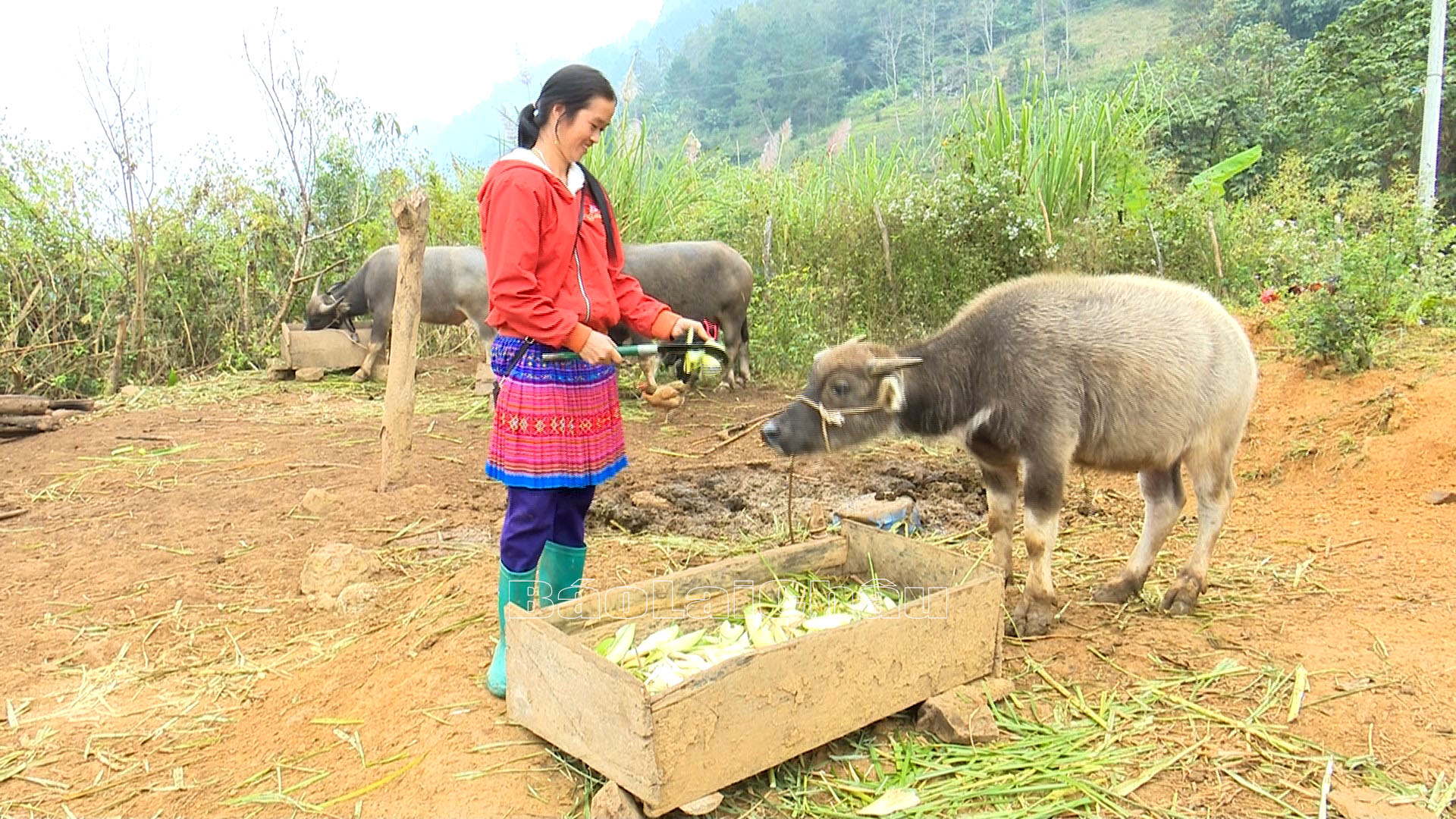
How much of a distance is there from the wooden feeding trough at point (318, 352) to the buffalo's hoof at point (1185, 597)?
8.96 meters

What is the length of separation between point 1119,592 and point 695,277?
19.4ft

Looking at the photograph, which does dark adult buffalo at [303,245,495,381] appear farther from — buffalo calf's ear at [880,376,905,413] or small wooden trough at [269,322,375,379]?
buffalo calf's ear at [880,376,905,413]

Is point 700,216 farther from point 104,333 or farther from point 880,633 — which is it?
point 880,633

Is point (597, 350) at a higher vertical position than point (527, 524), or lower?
higher

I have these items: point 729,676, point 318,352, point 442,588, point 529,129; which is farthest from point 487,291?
point 729,676

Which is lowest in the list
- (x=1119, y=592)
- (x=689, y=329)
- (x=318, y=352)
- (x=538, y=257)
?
(x=1119, y=592)

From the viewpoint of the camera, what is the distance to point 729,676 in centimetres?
260

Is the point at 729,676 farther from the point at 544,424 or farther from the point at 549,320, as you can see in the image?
the point at 549,320

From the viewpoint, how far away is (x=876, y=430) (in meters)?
3.86

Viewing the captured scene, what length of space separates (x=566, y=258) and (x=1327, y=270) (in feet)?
20.0

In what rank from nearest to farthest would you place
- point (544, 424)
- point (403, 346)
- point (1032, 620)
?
point (544, 424) → point (1032, 620) → point (403, 346)

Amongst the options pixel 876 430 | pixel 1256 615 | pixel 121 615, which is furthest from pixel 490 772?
pixel 1256 615

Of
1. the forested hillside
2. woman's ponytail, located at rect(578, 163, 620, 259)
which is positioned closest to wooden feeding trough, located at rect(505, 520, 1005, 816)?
woman's ponytail, located at rect(578, 163, 620, 259)

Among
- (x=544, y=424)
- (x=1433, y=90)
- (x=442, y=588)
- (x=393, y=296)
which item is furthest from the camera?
(x=1433, y=90)
